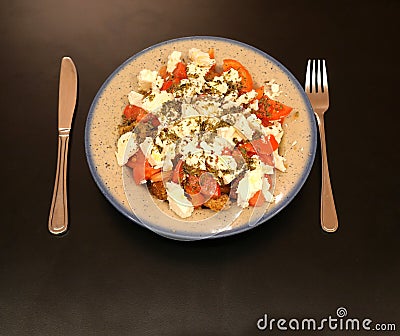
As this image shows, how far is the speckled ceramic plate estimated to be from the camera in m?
1.11

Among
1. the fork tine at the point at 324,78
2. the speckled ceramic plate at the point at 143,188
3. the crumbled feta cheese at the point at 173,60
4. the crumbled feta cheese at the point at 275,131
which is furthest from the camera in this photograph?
the fork tine at the point at 324,78

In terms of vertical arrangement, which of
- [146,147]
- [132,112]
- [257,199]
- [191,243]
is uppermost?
[132,112]

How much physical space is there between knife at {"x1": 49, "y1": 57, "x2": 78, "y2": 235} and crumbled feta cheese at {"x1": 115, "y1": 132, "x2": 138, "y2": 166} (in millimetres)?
198

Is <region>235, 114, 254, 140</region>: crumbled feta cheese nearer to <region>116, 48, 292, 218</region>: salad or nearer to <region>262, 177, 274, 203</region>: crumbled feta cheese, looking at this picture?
<region>116, 48, 292, 218</region>: salad

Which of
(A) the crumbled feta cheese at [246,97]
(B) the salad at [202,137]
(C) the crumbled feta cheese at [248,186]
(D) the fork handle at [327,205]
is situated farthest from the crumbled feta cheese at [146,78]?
(D) the fork handle at [327,205]

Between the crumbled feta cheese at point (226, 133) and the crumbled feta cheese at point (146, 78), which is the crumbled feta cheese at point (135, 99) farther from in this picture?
the crumbled feta cheese at point (226, 133)

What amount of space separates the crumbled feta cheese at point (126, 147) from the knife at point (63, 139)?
20 centimetres

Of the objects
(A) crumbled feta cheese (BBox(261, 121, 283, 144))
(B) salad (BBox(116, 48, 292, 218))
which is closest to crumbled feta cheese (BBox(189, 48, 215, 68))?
(B) salad (BBox(116, 48, 292, 218))

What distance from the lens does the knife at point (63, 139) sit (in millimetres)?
1248

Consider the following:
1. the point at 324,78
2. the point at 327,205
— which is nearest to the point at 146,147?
the point at 327,205

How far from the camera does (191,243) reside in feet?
4.02

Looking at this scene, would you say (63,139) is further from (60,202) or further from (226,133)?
(226,133)

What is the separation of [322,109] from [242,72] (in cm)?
27

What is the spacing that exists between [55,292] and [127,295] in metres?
0.17
